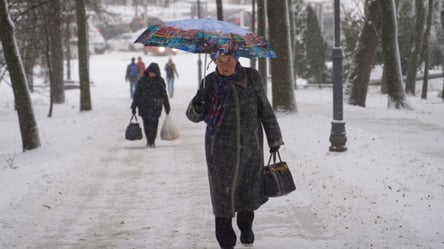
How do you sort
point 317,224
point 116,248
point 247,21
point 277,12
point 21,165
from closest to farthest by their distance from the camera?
1. point 116,248
2. point 317,224
3. point 21,165
4. point 277,12
5. point 247,21

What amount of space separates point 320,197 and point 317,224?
52.2 inches

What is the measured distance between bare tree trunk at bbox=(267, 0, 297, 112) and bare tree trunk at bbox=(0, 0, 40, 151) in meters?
6.56

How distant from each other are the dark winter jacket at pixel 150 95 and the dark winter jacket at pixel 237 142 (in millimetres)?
7746

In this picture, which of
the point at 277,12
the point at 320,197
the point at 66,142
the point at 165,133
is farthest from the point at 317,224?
the point at 277,12

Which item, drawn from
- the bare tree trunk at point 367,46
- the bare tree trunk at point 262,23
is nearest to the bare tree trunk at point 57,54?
the bare tree trunk at point 262,23

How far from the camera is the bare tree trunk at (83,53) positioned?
2352 centimetres

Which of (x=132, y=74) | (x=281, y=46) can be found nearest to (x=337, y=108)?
(x=281, y=46)

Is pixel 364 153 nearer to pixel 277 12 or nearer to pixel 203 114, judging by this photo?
pixel 203 114

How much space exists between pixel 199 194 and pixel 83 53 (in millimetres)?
16111

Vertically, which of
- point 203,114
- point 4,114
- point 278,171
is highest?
point 203,114

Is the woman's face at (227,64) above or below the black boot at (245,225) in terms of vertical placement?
above

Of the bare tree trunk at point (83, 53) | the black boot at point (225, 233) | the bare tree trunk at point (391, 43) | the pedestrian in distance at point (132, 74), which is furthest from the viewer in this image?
the pedestrian in distance at point (132, 74)

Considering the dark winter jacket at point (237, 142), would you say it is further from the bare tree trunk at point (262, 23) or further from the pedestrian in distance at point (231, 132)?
the bare tree trunk at point (262, 23)

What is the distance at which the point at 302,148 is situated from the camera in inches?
504
